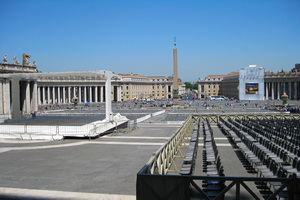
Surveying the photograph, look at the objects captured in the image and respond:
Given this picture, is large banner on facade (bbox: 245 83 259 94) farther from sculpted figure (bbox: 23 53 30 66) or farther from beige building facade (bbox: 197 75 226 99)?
beige building facade (bbox: 197 75 226 99)

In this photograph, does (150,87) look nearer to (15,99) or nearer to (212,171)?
(15,99)

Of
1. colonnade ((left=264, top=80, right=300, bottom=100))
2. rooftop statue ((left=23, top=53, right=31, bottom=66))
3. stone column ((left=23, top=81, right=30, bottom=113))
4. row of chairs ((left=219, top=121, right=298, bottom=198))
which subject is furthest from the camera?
colonnade ((left=264, top=80, right=300, bottom=100))

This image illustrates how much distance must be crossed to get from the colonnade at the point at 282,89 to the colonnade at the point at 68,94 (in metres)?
60.5

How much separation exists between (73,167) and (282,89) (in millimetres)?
120535

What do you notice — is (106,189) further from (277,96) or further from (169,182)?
(277,96)

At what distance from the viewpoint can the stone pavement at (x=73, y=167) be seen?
8.85 metres

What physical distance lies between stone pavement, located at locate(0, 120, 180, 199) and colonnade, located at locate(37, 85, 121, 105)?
75796 millimetres

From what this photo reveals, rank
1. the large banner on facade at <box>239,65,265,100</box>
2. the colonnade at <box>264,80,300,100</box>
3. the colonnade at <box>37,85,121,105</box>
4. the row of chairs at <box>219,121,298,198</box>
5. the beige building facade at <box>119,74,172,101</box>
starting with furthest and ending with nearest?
the beige building facade at <box>119,74,172,101</box>, the colonnade at <box>264,80,300,100</box>, the colonnade at <box>37,85,121,105</box>, the large banner on facade at <box>239,65,265,100</box>, the row of chairs at <box>219,121,298,198</box>

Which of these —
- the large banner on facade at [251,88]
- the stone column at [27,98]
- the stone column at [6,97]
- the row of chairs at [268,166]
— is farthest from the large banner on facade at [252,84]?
the row of chairs at [268,166]

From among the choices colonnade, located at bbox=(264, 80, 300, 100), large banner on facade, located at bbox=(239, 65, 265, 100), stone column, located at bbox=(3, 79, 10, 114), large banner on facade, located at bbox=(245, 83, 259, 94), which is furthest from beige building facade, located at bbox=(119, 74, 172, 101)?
stone column, located at bbox=(3, 79, 10, 114)

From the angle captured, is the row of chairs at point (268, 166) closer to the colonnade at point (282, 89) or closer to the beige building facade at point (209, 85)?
the colonnade at point (282, 89)

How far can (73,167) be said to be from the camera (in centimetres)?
1181

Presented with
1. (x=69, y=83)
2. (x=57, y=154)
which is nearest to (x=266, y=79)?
(x=69, y=83)

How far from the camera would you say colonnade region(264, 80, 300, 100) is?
112 metres
